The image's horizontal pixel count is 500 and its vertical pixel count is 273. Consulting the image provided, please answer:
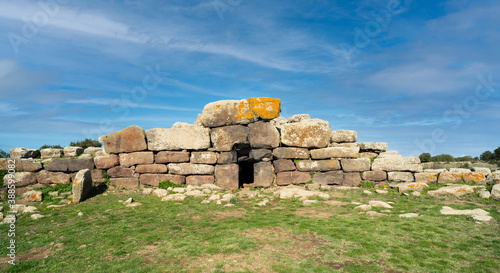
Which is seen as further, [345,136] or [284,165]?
[345,136]

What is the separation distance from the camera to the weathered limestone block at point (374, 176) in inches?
481

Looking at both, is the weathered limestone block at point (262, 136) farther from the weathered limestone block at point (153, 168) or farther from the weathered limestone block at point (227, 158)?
the weathered limestone block at point (153, 168)

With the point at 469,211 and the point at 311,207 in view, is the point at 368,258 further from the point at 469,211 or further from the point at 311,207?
the point at 469,211

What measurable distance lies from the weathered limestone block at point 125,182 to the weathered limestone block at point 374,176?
10452mm

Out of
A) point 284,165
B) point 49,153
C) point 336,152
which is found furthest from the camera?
point 49,153

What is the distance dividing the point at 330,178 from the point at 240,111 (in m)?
5.03

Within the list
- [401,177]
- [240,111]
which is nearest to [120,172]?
[240,111]

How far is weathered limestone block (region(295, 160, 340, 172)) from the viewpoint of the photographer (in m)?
12.4

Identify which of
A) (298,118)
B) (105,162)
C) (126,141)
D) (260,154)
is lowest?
(105,162)

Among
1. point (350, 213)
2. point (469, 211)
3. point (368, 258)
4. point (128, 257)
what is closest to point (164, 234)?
point (128, 257)

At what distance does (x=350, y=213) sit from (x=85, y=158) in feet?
38.2

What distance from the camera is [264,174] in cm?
1257

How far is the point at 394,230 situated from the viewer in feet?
22.3

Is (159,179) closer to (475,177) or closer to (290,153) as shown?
(290,153)
